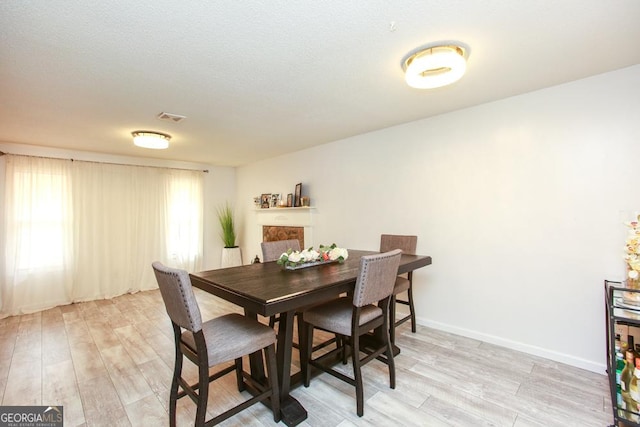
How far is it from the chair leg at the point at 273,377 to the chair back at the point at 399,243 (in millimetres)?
1823

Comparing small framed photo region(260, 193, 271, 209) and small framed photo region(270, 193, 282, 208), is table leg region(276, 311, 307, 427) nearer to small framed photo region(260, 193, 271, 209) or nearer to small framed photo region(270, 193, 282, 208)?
small framed photo region(270, 193, 282, 208)

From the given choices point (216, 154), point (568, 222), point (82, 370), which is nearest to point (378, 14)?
point (568, 222)

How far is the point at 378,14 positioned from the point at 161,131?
114 inches

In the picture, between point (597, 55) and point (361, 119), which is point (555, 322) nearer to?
point (597, 55)

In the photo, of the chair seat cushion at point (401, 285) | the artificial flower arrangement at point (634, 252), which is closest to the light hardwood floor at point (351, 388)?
the chair seat cushion at point (401, 285)

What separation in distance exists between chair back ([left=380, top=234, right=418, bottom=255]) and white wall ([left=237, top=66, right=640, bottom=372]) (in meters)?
0.22

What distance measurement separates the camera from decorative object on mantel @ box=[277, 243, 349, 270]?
2.30 meters

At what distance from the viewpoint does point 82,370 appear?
2.37 m

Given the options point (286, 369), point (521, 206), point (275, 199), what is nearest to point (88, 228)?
point (275, 199)

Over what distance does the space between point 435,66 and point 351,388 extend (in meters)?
2.23

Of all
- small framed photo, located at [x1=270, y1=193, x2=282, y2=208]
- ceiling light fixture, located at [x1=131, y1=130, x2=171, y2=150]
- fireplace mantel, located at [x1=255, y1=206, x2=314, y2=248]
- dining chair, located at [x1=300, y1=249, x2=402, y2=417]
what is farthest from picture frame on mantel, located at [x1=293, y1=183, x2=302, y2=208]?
dining chair, located at [x1=300, y1=249, x2=402, y2=417]

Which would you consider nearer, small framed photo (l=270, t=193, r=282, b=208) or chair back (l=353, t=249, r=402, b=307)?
chair back (l=353, t=249, r=402, b=307)

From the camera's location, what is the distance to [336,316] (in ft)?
6.34

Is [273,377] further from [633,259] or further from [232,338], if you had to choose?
[633,259]
